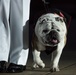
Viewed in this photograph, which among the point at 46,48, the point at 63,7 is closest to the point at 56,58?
the point at 46,48

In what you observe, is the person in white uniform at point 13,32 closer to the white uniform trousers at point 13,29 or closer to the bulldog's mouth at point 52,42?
the white uniform trousers at point 13,29

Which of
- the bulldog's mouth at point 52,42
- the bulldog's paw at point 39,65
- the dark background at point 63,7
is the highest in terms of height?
the bulldog's mouth at point 52,42

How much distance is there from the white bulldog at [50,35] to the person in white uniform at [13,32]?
0.86 feet

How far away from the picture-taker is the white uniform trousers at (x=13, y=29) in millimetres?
6289

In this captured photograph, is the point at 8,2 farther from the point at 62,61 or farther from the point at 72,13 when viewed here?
the point at 72,13

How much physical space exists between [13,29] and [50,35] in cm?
74

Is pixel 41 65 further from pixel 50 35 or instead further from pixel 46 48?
pixel 50 35

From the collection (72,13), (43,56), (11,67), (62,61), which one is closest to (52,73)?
(11,67)

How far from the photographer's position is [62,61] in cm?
733

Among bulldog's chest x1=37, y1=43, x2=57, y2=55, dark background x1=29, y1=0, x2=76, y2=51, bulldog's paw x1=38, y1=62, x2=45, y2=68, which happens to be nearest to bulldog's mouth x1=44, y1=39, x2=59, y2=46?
bulldog's chest x1=37, y1=43, x2=57, y2=55

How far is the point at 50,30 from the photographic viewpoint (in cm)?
593

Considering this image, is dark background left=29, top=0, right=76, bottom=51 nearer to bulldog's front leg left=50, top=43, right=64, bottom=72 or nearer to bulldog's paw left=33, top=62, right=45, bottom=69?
bulldog's paw left=33, top=62, right=45, bottom=69

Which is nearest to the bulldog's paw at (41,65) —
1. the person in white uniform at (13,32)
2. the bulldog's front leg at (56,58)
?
the bulldog's front leg at (56,58)

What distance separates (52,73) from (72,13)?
323 inches
